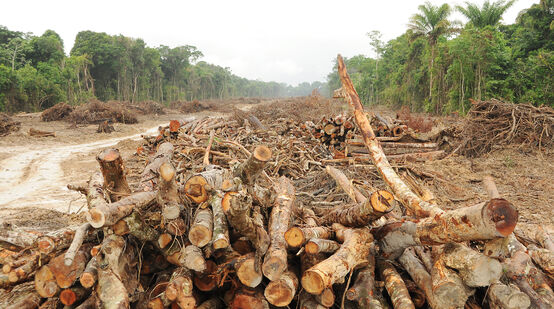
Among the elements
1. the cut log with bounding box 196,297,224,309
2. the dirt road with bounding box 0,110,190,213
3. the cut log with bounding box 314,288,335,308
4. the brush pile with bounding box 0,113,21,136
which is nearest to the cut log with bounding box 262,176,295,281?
the cut log with bounding box 314,288,335,308

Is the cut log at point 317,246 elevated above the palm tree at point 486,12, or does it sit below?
below

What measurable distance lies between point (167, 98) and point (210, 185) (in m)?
51.0

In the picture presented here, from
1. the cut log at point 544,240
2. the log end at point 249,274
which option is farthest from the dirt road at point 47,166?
the cut log at point 544,240

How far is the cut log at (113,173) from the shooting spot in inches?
99.8

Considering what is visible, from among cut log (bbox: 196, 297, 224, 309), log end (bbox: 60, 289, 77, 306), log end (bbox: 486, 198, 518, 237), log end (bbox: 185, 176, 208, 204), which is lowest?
cut log (bbox: 196, 297, 224, 309)

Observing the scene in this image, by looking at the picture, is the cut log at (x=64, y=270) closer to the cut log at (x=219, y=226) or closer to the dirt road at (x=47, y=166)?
the dirt road at (x=47, y=166)

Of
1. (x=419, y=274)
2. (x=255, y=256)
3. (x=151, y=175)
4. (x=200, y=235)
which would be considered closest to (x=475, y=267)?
(x=419, y=274)

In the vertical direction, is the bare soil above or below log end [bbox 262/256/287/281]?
below

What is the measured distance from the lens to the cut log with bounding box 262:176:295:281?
192 centimetres

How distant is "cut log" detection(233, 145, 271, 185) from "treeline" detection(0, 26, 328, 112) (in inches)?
1032

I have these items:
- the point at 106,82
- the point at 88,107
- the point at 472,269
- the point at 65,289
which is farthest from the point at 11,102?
the point at 472,269

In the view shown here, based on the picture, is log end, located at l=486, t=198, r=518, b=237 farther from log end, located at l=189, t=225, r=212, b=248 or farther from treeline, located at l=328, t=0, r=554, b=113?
treeline, located at l=328, t=0, r=554, b=113

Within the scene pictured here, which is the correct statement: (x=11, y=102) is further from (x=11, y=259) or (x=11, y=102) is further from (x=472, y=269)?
(x=472, y=269)

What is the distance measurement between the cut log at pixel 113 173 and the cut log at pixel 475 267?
9.11 ft
